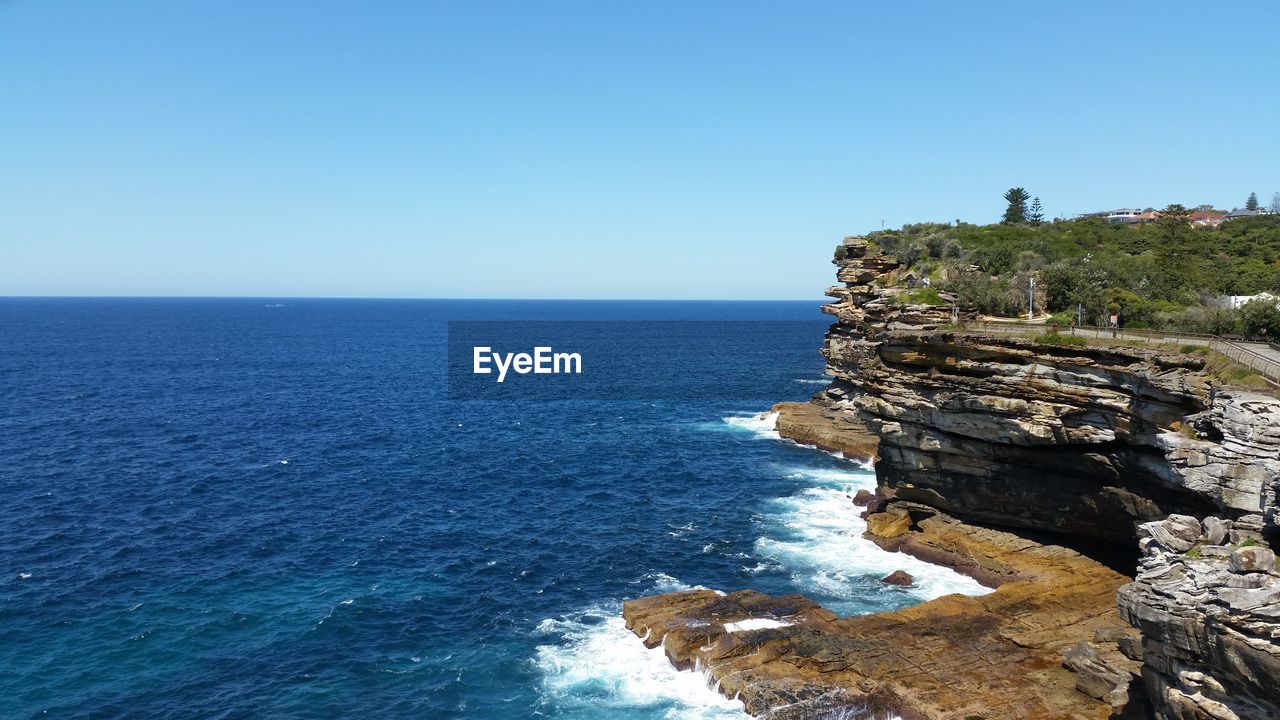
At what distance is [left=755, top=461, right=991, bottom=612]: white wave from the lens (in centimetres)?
3975

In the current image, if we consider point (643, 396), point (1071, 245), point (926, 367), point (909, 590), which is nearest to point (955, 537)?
point (909, 590)

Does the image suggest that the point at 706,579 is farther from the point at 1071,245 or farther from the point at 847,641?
the point at 1071,245

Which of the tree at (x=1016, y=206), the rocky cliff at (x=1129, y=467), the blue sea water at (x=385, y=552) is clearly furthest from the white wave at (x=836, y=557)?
the tree at (x=1016, y=206)

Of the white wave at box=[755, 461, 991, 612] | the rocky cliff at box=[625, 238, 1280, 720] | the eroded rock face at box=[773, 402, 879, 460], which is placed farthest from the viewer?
the eroded rock face at box=[773, 402, 879, 460]

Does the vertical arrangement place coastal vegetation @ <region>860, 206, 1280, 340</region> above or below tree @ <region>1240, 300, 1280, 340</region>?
above

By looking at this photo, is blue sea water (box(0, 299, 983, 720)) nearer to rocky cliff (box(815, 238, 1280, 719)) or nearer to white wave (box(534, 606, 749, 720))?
white wave (box(534, 606, 749, 720))

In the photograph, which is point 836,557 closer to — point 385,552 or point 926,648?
point 926,648

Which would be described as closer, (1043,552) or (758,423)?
(1043,552)

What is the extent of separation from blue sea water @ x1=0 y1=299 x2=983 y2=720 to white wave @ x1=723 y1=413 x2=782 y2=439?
45 centimetres

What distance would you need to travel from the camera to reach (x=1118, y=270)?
212ft

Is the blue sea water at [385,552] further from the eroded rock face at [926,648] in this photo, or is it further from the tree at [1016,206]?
the tree at [1016,206]

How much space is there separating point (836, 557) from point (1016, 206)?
99169mm

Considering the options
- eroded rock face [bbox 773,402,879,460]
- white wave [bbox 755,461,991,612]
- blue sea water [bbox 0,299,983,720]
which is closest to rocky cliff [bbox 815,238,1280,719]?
white wave [bbox 755,461,991,612]

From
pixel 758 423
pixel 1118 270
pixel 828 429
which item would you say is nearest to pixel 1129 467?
pixel 1118 270
